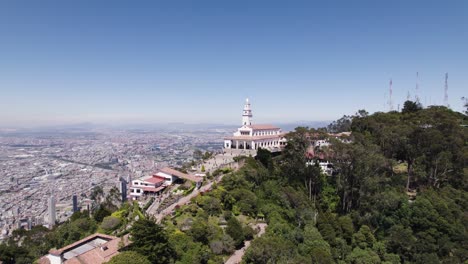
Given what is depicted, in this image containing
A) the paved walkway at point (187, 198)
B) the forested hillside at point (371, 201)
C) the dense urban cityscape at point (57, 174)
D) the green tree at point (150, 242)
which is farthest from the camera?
Answer: the dense urban cityscape at point (57, 174)

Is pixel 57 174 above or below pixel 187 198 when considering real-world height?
below

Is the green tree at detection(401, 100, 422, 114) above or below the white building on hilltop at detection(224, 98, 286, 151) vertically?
above

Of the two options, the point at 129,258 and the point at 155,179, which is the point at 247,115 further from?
the point at 129,258

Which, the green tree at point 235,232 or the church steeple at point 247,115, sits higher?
the church steeple at point 247,115

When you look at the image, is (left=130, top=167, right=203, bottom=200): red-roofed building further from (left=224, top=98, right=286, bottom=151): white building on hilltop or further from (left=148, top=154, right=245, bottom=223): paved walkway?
(left=224, top=98, right=286, bottom=151): white building on hilltop

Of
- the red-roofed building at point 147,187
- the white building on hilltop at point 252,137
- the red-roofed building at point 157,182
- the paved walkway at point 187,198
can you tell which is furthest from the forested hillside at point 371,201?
the white building on hilltop at point 252,137

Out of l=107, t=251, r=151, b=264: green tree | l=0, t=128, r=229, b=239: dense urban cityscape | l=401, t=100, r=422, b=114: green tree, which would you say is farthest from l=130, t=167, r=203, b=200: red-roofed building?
l=401, t=100, r=422, b=114: green tree

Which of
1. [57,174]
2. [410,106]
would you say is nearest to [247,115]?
[410,106]

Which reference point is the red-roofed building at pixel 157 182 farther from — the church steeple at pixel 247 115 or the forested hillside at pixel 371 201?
the church steeple at pixel 247 115
